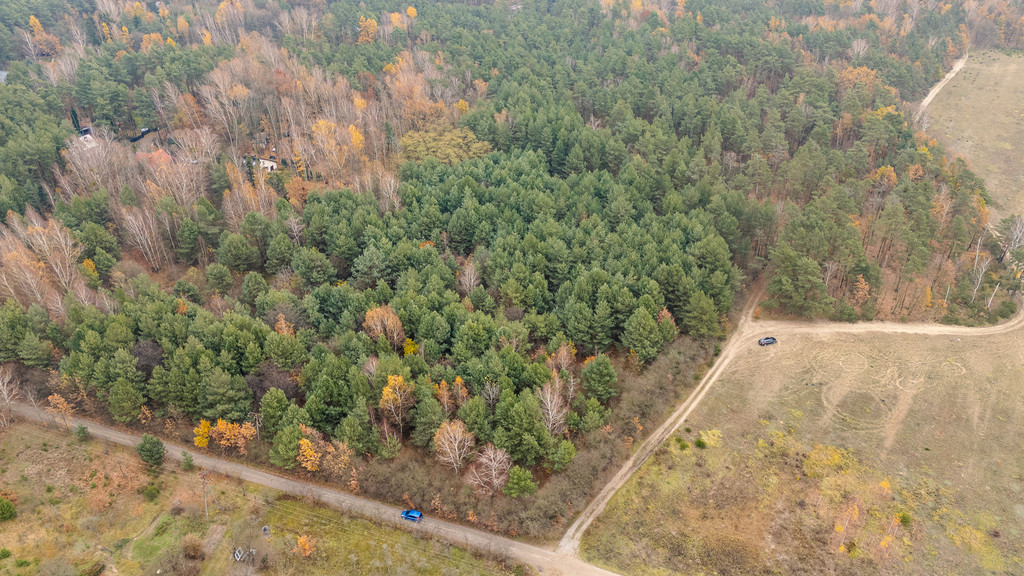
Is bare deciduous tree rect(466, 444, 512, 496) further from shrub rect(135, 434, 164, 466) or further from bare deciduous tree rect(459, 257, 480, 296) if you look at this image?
shrub rect(135, 434, 164, 466)

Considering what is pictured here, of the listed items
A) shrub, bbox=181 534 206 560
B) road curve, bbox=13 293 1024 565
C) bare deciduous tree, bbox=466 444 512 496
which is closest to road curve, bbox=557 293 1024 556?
road curve, bbox=13 293 1024 565

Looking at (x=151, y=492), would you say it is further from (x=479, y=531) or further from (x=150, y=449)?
(x=479, y=531)

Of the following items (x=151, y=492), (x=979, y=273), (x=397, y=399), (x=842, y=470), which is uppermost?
(x=979, y=273)

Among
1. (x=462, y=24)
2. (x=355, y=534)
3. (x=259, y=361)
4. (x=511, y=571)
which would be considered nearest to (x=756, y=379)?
(x=511, y=571)

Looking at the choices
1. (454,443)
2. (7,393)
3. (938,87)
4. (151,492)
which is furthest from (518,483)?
(938,87)

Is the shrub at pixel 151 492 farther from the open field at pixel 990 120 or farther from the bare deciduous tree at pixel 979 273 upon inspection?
the open field at pixel 990 120

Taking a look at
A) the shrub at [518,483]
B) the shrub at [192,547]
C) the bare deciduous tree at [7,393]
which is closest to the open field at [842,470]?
the shrub at [518,483]
